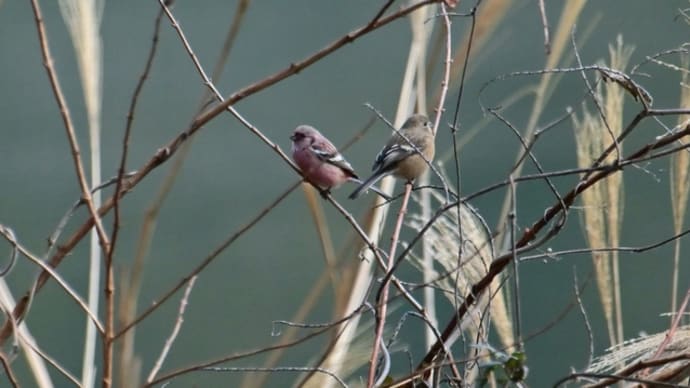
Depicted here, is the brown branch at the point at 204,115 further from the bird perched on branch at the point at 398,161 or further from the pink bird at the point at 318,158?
the pink bird at the point at 318,158

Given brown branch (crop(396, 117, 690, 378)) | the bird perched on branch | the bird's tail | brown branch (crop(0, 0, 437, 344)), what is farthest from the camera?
the bird perched on branch

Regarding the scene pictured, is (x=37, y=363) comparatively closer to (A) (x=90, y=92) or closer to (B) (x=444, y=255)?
(A) (x=90, y=92)

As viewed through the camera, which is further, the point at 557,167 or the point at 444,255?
the point at 557,167

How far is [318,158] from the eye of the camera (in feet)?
9.74

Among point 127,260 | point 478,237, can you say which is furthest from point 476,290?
point 127,260

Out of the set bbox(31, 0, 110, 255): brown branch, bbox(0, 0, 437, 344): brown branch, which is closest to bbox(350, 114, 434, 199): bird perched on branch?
bbox(0, 0, 437, 344): brown branch

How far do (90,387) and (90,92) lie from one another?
478 millimetres

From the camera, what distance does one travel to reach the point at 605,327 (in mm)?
3100

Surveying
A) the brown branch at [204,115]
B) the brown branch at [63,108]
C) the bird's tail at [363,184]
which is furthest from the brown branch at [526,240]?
the bird's tail at [363,184]

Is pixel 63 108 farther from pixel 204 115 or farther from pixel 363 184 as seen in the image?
pixel 363 184

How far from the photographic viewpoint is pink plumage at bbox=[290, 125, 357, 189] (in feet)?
9.73

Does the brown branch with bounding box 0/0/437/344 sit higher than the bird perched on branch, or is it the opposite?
the bird perched on branch

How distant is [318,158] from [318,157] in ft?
0.04

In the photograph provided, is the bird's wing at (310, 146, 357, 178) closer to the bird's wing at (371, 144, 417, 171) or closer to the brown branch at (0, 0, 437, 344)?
the bird's wing at (371, 144, 417, 171)
